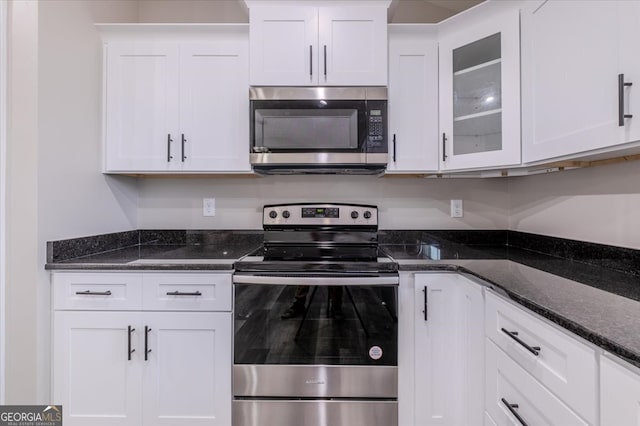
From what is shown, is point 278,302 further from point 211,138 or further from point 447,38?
point 447,38

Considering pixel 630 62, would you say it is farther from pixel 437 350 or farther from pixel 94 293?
pixel 94 293

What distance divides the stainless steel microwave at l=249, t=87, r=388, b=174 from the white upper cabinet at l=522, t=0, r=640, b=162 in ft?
2.20

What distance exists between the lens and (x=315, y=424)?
4.73 feet

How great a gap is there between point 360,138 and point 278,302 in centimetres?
94

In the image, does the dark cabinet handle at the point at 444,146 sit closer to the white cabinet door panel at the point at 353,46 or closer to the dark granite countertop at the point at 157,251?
the white cabinet door panel at the point at 353,46

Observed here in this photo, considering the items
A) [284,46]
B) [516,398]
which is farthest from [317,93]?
[516,398]

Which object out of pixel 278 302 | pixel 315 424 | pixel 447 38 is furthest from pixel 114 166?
pixel 447 38

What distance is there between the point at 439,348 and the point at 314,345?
0.58 m

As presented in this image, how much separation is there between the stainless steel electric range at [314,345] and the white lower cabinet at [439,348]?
13 centimetres

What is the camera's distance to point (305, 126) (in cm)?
170

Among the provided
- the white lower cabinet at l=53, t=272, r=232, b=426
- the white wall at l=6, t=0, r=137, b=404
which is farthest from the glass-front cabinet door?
the white wall at l=6, t=0, r=137, b=404

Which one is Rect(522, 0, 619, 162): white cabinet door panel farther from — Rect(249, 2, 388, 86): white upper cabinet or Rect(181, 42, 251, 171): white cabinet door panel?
Rect(181, 42, 251, 171): white cabinet door panel

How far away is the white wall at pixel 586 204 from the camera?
4.21 ft

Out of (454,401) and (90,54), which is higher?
(90,54)
